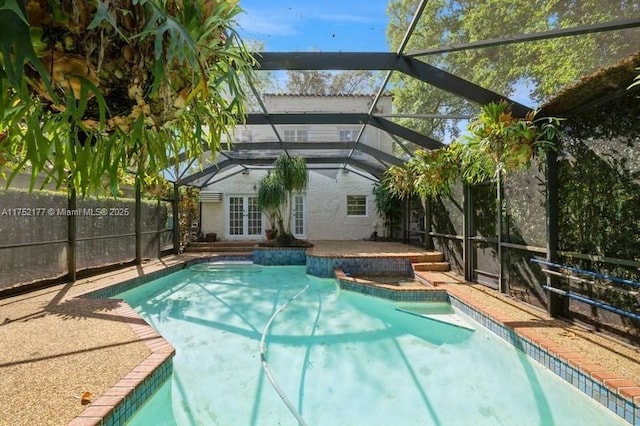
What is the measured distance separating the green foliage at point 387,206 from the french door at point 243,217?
17.2ft

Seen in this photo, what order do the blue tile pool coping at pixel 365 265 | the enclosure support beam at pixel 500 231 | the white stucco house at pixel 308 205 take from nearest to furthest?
the enclosure support beam at pixel 500 231
the blue tile pool coping at pixel 365 265
the white stucco house at pixel 308 205

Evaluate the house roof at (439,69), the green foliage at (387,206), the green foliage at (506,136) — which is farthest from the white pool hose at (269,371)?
the green foliage at (387,206)

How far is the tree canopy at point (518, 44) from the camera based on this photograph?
3391mm

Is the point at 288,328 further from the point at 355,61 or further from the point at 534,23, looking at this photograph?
the point at 534,23

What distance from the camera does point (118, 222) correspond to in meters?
8.88

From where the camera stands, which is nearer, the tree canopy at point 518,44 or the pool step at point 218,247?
the tree canopy at point 518,44

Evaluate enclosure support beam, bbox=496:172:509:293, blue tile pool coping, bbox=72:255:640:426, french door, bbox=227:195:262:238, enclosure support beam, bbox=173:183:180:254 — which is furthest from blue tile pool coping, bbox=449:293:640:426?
french door, bbox=227:195:262:238

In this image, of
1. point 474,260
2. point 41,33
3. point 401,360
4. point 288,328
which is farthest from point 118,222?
point 41,33

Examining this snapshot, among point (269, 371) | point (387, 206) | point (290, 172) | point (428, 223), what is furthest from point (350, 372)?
point (387, 206)

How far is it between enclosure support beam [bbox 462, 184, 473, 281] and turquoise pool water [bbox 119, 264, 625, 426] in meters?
1.54

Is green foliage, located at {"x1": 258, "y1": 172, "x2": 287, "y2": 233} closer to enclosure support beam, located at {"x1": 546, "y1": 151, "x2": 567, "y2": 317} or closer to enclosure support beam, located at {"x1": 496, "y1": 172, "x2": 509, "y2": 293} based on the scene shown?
enclosure support beam, located at {"x1": 496, "y1": 172, "x2": 509, "y2": 293}

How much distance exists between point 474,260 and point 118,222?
28.8 feet

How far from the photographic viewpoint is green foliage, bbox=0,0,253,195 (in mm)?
813

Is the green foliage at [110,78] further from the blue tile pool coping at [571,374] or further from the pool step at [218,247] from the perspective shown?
the pool step at [218,247]
